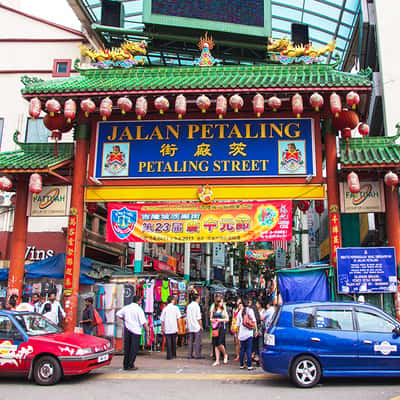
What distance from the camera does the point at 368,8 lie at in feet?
60.0

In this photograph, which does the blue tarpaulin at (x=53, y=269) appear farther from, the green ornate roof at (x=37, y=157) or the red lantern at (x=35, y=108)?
the red lantern at (x=35, y=108)

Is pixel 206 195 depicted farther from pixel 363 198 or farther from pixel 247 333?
pixel 363 198

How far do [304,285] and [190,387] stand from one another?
4.82 metres

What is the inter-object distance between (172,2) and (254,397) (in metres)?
15.9

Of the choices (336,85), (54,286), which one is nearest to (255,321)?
(336,85)

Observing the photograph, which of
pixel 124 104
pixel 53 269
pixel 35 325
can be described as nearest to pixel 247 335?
pixel 35 325

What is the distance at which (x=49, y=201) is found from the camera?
13.7 m

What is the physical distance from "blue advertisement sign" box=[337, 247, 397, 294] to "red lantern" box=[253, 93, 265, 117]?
14.3 ft

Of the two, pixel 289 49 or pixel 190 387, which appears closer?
pixel 190 387

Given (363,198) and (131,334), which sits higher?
(363,198)

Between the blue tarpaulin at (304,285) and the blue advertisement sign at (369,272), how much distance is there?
Result: 58cm

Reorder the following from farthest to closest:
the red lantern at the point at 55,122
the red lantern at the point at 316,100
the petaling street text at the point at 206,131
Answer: the red lantern at the point at 55,122 < the petaling street text at the point at 206,131 < the red lantern at the point at 316,100

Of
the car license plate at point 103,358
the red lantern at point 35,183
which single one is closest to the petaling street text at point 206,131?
the red lantern at point 35,183

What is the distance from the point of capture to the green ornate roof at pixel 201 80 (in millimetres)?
12359
